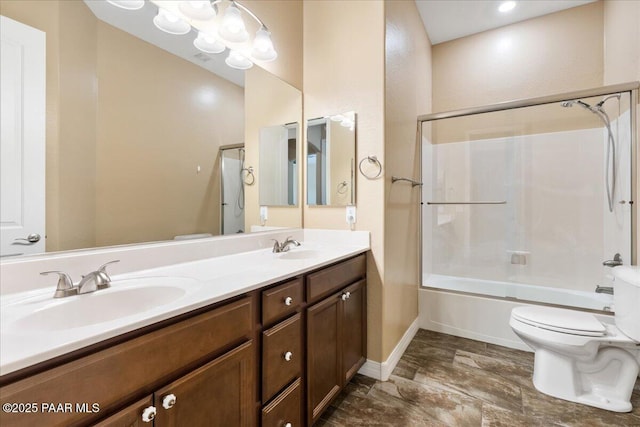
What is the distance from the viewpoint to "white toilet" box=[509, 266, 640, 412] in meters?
1.57

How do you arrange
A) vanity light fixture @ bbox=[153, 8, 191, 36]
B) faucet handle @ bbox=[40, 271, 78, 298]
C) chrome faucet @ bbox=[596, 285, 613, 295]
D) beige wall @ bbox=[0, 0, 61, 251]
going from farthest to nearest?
chrome faucet @ bbox=[596, 285, 613, 295] → vanity light fixture @ bbox=[153, 8, 191, 36] → beige wall @ bbox=[0, 0, 61, 251] → faucet handle @ bbox=[40, 271, 78, 298]

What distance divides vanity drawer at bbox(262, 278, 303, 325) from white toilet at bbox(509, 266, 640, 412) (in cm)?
151

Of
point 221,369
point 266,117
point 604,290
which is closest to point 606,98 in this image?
point 604,290

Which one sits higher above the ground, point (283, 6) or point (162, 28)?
point (283, 6)

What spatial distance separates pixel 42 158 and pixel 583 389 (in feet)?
9.37

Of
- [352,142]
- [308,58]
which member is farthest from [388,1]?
[352,142]

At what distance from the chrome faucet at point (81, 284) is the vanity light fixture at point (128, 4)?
1.05m

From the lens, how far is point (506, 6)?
2.62 metres

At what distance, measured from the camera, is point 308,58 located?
2189mm

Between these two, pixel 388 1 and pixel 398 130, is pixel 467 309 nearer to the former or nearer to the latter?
pixel 398 130

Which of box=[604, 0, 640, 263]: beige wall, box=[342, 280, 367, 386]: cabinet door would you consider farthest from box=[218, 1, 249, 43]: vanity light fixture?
box=[604, 0, 640, 263]: beige wall

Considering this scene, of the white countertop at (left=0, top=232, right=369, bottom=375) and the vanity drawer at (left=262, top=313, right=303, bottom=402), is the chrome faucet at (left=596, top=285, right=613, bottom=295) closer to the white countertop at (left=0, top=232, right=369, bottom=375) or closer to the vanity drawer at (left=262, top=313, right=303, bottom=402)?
the white countertop at (left=0, top=232, right=369, bottom=375)

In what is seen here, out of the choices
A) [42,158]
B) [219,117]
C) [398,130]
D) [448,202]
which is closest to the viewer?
[42,158]

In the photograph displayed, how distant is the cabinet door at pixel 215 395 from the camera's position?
0.73m
